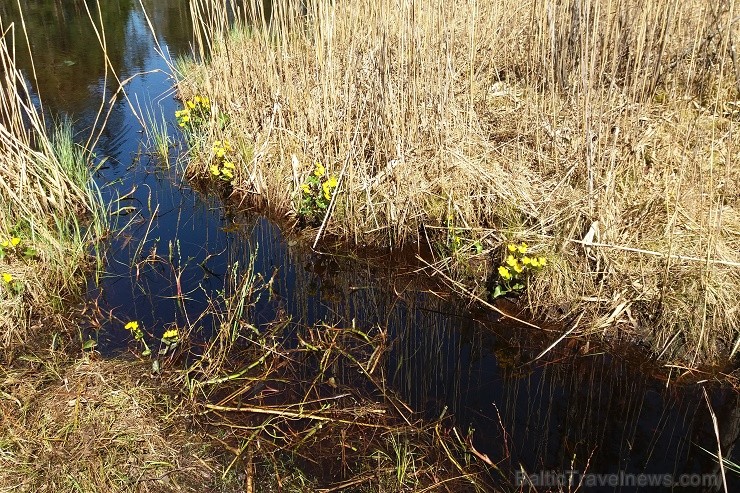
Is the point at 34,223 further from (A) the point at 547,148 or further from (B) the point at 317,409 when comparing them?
(A) the point at 547,148

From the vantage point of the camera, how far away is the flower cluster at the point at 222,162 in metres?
4.19

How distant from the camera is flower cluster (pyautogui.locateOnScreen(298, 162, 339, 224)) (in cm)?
369

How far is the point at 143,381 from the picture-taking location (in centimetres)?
245

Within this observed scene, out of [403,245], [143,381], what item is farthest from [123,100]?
[143,381]

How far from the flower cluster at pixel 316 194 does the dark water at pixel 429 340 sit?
0.82 feet

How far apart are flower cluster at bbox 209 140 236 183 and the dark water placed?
0.22 meters

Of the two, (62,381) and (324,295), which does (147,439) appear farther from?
(324,295)

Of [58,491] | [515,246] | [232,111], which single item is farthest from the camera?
[232,111]

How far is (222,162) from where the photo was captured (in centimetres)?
443

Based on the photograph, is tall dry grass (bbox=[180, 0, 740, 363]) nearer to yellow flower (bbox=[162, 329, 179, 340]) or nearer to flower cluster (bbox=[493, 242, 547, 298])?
flower cluster (bbox=[493, 242, 547, 298])

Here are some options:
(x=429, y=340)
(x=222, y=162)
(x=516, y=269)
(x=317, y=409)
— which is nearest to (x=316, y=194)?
(x=222, y=162)

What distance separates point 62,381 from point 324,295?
137 cm

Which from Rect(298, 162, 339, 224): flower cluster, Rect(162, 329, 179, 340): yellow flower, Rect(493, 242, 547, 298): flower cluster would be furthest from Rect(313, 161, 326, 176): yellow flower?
Rect(162, 329, 179, 340): yellow flower

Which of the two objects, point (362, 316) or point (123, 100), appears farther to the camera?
point (123, 100)
